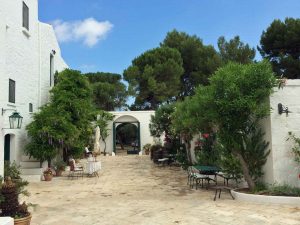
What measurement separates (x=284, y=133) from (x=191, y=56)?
82.9 ft

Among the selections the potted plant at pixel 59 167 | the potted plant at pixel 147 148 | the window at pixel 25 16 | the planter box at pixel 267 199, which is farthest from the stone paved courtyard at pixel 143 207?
the potted plant at pixel 147 148

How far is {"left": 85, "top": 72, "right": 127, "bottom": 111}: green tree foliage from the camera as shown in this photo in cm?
3331

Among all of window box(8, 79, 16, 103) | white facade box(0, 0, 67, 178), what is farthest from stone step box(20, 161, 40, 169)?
window box(8, 79, 16, 103)

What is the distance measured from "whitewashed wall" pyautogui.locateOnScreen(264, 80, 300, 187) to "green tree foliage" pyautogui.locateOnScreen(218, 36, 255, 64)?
19.5m

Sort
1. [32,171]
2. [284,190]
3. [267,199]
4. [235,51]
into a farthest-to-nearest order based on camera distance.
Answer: [235,51]
[32,171]
[284,190]
[267,199]

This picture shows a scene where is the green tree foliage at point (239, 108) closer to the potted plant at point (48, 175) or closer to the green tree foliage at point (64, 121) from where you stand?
the green tree foliage at point (64, 121)

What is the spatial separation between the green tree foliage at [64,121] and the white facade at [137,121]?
10955 mm

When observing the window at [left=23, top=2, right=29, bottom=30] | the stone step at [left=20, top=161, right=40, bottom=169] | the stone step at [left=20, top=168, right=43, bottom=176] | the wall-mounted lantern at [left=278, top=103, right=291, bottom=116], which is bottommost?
the stone step at [left=20, top=168, right=43, bottom=176]

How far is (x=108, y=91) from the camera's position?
33.6m

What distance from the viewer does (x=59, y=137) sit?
14.1 m

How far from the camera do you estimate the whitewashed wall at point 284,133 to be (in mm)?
Answer: 8961

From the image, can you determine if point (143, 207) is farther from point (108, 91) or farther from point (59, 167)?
point (108, 91)

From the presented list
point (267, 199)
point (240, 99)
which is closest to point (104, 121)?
point (240, 99)

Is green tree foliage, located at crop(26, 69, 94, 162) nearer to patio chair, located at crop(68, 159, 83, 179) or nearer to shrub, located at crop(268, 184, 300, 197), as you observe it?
patio chair, located at crop(68, 159, 83, 179)
